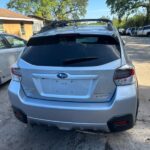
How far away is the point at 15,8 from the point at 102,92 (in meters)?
42.1

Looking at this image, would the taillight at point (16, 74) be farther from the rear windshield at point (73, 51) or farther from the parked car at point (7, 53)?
the parked car at point (7, 53)

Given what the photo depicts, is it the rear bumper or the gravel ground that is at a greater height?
the rear bumper

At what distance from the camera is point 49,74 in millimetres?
3027

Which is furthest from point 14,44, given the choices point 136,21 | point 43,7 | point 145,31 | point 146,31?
point 136,21

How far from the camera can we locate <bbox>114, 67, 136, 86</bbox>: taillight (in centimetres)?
292

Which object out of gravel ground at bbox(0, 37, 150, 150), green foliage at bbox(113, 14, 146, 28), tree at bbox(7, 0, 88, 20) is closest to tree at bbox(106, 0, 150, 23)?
green foliage at bbox(113, 14, 146, 28)

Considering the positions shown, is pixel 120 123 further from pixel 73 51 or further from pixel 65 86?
pixel 73 51

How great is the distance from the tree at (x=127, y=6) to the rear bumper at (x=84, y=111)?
137 feet

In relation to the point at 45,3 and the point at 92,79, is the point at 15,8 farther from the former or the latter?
the point at 92,79

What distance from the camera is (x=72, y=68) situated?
2959 millimetres

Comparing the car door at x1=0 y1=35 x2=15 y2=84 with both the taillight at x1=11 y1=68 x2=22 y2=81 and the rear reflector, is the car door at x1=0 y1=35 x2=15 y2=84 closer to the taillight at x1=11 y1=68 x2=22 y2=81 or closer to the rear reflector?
the taillight at x1=11 y1=68 x2=22 y2=81

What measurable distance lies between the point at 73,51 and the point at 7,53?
13.1ft

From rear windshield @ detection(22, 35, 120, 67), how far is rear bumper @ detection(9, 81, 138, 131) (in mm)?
461

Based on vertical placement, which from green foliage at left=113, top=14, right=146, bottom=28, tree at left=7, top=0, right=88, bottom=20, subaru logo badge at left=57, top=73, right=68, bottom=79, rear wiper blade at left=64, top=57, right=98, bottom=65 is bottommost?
green foliage at left=113, top=14, right=146, bottom=28
